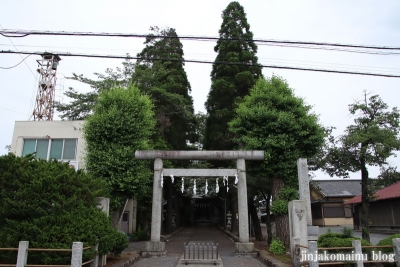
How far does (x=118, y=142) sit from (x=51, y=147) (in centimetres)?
793

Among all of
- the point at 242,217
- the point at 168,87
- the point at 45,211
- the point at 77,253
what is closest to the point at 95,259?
the point at 77,253

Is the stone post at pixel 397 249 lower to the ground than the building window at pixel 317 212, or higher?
lower

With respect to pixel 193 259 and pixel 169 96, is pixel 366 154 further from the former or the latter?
pixel 169 96

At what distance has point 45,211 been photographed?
8.84 metres

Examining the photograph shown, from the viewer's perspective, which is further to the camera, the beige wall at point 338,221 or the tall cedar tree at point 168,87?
the beige wall at point 338,221

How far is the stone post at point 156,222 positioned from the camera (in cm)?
1430

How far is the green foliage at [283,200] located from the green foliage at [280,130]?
674mm

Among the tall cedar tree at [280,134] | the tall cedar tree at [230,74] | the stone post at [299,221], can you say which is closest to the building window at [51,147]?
the tall cedar tree at [230,74]

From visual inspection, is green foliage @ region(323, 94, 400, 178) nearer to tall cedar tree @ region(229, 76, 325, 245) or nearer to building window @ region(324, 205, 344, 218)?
tall cedar tree @ region(229, 76, 325, 245)

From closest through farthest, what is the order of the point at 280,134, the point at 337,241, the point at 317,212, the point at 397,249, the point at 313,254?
the point at 313,254
the point at 397,249
the point at 337,241
the point at 280,134
the point at 317,212

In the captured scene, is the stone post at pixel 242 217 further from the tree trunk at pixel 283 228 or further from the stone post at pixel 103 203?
the stone post at pixel 103 203

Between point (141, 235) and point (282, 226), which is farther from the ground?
point (282, 226)

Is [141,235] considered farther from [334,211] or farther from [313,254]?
[334,211]

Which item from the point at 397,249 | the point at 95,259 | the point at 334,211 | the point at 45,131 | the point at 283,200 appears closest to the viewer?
the point at 397,249
